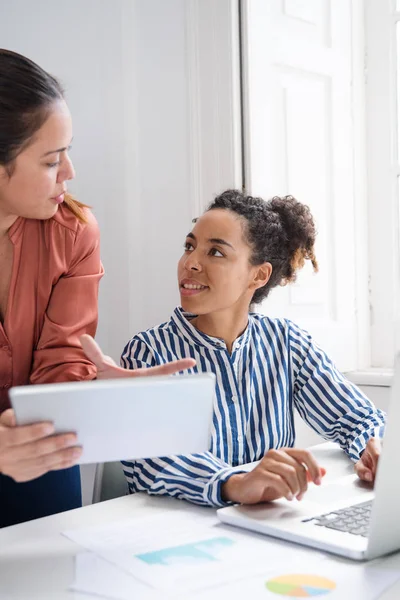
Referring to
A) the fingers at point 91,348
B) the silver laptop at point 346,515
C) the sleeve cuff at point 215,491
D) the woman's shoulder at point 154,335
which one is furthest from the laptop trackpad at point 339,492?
the woman's shoulder at point 154,335

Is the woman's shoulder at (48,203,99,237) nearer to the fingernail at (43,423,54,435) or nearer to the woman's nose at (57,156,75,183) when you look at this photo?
the woman's nose at (57,156,75,183)

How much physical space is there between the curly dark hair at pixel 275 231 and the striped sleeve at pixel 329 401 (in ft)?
0.60

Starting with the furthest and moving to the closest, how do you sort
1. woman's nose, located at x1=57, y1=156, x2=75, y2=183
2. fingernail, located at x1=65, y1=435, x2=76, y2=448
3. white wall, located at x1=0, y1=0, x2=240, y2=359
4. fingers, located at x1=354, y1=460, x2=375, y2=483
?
white wall, located at x1=0, y1=0, x2=240, y2=359 → woman's nose, located at x1=57, y1=156, x2=75, y2=183 → fingers, located at x1=354, y1=460, x2=375, y2=483 → fingernail, located at x1=65, y1=435, x2=76, y2=448

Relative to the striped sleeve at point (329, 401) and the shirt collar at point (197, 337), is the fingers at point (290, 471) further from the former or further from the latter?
the shirt collar at point (197, 337)

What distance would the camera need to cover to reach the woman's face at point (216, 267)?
1.71 metres

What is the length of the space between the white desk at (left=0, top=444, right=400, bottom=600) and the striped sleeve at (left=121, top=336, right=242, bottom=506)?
18 millimetres

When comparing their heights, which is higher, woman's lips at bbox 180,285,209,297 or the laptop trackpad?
woman's lips at bbox 180,285,209,297

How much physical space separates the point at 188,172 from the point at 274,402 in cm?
80

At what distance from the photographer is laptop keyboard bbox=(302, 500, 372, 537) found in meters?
1.08

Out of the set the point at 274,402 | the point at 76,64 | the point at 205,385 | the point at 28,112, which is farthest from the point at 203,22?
the point at 205,385

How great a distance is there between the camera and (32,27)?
2.11m

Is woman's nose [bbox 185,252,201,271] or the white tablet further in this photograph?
woman's nose [bbox 185,252,201,271]

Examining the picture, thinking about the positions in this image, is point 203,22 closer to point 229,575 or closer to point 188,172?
point 188,172

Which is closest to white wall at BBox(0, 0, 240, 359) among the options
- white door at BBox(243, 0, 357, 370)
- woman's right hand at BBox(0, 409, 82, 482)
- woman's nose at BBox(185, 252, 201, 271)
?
white door at BBox(243, 0, 357, 370)
